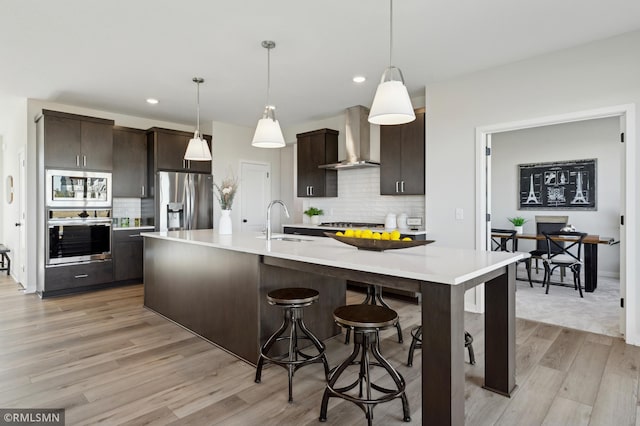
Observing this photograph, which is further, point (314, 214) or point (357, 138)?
point (314, 214)

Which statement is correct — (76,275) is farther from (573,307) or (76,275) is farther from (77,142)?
(573,307)

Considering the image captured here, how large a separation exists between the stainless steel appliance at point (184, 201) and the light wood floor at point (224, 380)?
2.19 m

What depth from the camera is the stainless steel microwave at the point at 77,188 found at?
467 centimetres

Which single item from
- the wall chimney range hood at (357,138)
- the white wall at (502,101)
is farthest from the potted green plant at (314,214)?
the white wall at (502,101)

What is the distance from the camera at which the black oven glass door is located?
4.69 metres

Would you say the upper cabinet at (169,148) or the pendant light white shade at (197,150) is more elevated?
the upper cabinet at (169,148)

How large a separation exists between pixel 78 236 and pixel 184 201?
1.50m

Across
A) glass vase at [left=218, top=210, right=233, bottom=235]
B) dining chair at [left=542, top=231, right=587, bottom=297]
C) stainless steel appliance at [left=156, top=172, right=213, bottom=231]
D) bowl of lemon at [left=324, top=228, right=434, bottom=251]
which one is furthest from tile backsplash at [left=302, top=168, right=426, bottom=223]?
bowl of lemon at [left=324, top=228, right=434, bottom=251]

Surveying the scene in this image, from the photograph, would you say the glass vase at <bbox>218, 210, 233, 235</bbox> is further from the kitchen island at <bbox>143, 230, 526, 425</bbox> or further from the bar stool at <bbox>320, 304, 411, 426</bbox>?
the bar stool at <bbox>320, 304, 411, 426</bbox>

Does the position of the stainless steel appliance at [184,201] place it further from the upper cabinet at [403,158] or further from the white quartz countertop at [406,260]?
the white quartz countertop at [406,260]

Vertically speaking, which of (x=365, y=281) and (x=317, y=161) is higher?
(x=317, y=161)

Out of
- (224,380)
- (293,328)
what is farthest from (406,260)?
(224,380)

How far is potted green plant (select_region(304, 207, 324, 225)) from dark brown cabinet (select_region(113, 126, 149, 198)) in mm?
2683

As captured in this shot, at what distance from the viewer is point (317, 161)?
5.98 metres
